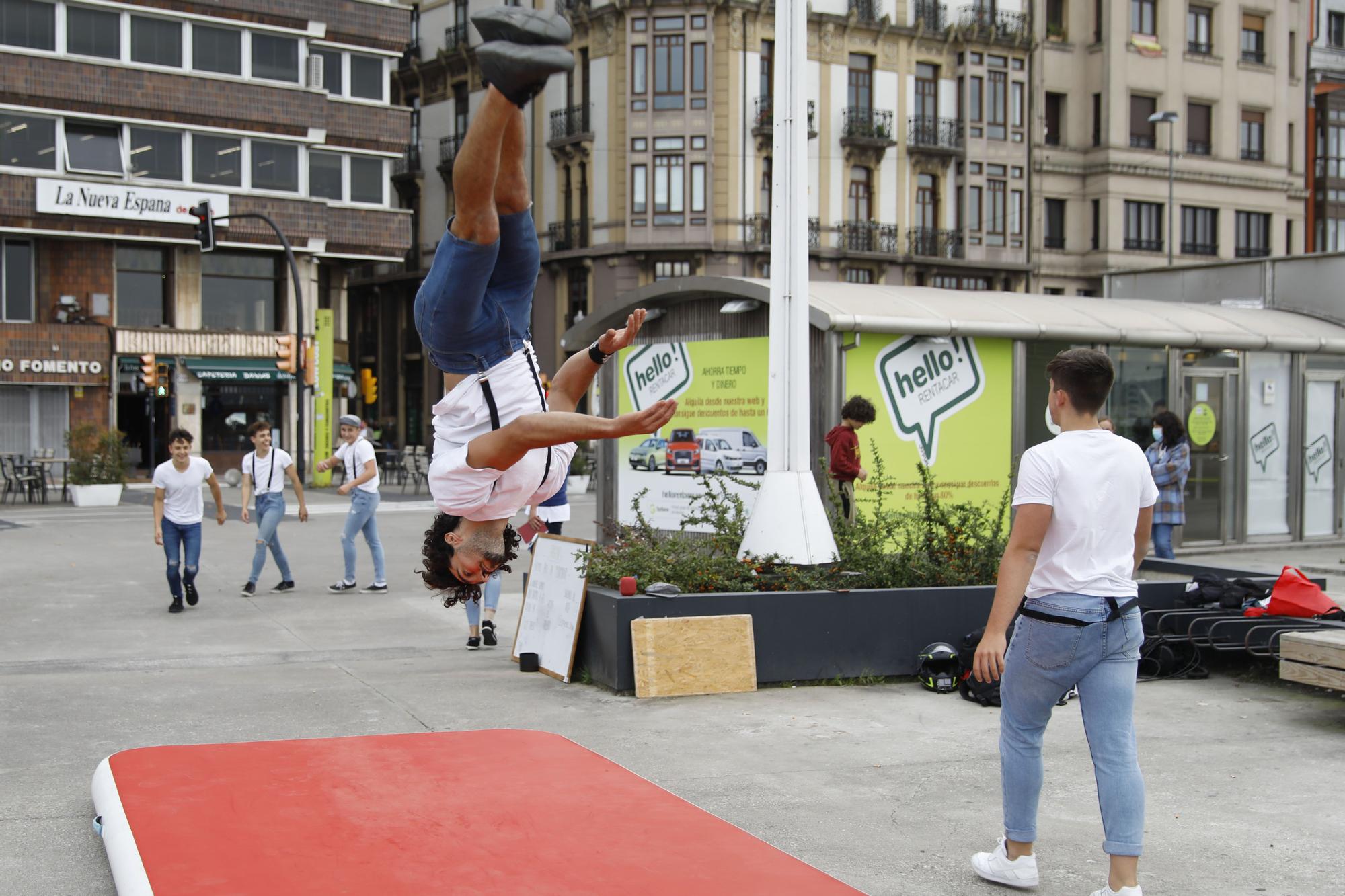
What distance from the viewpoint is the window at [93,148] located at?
34.6 m

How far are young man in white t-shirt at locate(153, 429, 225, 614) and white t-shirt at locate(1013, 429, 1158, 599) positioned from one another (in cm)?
952

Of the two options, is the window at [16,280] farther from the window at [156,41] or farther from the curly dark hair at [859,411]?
the curly dark hair at [859,411]

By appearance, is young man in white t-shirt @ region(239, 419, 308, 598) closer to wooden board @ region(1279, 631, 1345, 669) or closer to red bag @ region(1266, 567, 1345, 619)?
red bag @ region(1266, 567, 1345, 619)

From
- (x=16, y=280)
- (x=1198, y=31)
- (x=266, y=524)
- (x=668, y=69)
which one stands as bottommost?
(x=266, y=524)

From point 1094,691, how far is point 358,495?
33.6 feet

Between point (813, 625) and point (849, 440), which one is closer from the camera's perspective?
point (813, 625)

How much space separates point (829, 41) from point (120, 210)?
24202 millimetres

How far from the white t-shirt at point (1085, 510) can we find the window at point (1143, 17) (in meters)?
48.8

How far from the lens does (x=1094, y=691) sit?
5.05 meters

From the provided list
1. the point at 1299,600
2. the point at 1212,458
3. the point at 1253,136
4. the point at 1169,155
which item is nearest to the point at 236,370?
the point at 1212,458

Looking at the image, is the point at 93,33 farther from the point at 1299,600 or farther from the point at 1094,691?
the point at 1094,691

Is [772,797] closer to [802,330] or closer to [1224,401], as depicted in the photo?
[802,330]

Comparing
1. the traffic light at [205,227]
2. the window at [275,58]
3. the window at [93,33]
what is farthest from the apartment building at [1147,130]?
the traffic light at [205,227]

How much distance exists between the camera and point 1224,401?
1752 cm
